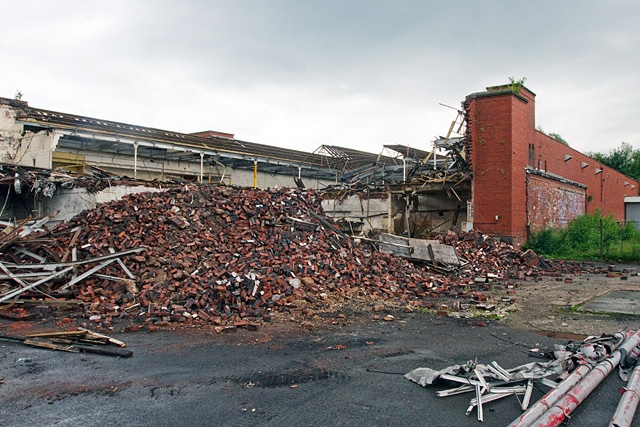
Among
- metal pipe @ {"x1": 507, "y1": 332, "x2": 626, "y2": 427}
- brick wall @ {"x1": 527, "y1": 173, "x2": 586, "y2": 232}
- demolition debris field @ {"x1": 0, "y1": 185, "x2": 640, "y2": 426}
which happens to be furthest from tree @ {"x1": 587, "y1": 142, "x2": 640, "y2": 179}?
metal pipe @ {"x1": 507, "y1": 332, "x2": 626, "y2": 427}

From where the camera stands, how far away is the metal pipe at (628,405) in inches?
149

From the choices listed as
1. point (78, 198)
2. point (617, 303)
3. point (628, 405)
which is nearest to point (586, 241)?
point (617, 303)

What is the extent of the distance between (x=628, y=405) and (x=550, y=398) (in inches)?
26.0

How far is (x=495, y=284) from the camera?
1335cm

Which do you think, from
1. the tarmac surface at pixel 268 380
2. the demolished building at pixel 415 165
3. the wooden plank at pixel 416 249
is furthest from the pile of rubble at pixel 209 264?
the demolished building at pixel 415 165

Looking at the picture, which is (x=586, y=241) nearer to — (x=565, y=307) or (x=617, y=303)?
(x=617, y=303)

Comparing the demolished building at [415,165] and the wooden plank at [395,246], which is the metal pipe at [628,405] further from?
the demolished building at [415,165]

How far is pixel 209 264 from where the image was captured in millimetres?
10445

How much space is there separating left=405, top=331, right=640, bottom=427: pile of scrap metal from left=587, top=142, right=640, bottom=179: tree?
56646 mm

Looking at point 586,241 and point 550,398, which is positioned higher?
point 586,241

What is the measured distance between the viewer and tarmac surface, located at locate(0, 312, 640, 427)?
427cm

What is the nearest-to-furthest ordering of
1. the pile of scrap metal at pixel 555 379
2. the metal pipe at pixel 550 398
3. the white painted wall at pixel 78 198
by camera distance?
the metal pipe at pixel 550 398 → the pile of scrap metal at pixel 555 379 → the white painted wall at pixel 78 198

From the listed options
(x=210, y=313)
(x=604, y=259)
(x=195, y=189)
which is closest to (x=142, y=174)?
(x=195, y=189)

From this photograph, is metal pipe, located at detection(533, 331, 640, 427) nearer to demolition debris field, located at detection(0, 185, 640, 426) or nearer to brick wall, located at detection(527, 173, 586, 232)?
demolition debris field, located at detection(0, 185, 640, 426)
